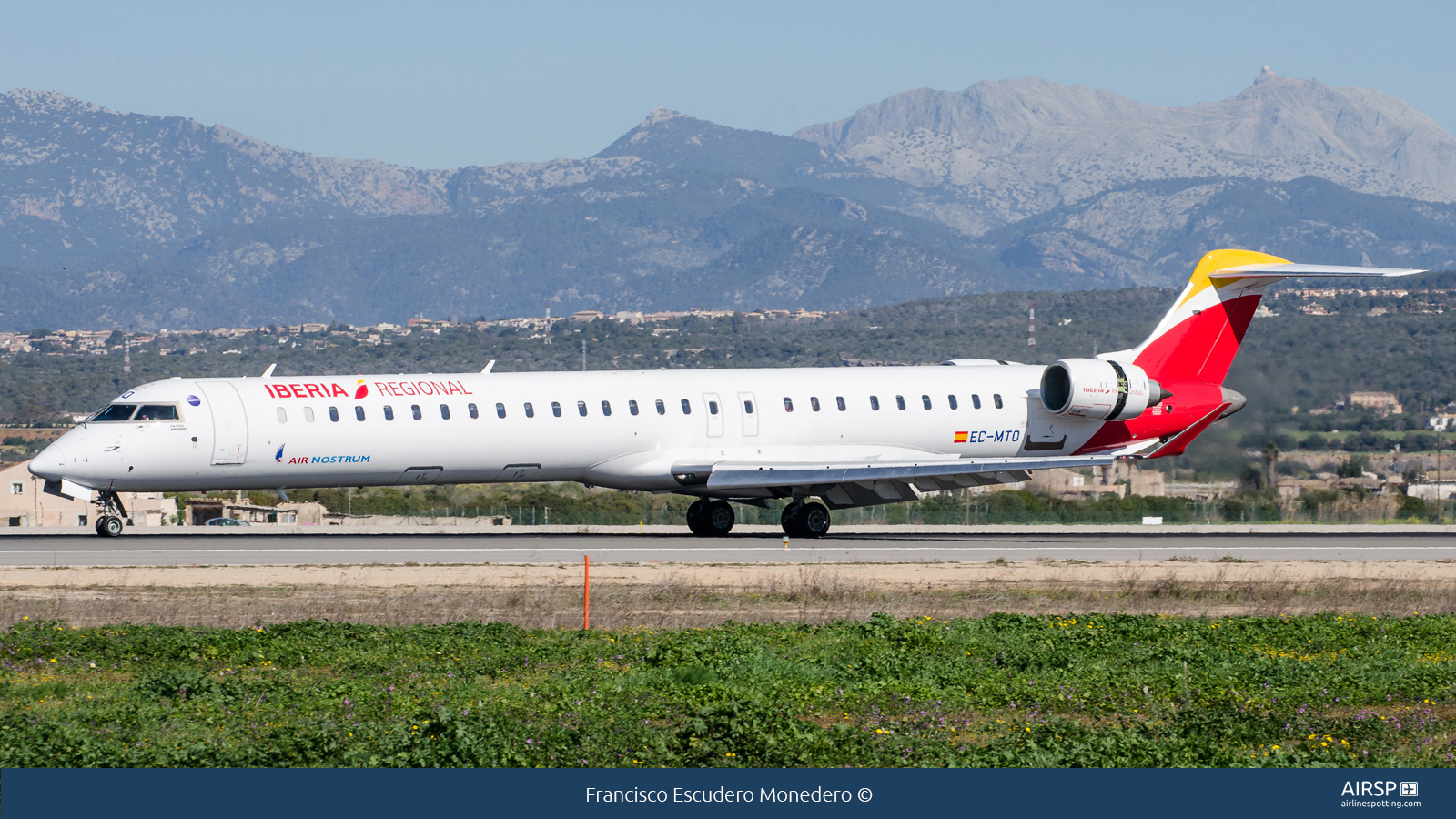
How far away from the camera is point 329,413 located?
113 ft

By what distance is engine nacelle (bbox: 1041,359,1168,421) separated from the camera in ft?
129

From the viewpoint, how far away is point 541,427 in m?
36.1

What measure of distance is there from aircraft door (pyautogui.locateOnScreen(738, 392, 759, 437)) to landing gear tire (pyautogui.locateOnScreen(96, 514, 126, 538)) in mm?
13844

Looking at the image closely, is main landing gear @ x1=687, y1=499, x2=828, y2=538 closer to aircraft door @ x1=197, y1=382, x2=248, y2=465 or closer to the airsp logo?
aircraft door @ x1=197, y1=382, x2=248, y2=465

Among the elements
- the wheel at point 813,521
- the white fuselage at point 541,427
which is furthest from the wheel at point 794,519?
the white fuselage at point 541,427

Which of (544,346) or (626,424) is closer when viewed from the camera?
(626,424)

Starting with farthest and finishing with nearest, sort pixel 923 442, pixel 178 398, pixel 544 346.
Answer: pixel 544 346 < pixel 923 442 < pixel 178 398

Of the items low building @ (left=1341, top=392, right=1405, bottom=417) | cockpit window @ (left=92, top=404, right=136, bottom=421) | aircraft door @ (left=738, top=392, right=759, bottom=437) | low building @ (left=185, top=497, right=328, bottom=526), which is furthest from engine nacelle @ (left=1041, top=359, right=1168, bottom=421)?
low building @ (left=185, top=497, right=328, bottom=526)

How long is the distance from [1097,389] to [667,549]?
1196 centimetres

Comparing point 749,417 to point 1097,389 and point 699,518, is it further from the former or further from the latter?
point 1097,389

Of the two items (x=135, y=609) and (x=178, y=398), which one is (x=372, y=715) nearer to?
(x=135, y=609)

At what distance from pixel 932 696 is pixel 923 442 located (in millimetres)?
24256

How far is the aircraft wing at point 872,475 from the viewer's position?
3622 cm

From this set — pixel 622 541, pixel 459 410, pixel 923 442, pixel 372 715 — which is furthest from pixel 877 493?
pixel 372 715
